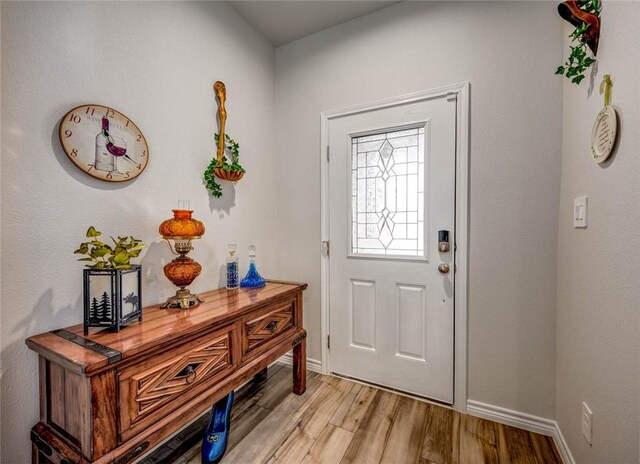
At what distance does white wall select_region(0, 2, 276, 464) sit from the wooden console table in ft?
0.46

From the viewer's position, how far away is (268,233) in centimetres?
233

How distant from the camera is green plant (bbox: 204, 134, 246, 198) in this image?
5.87 ft

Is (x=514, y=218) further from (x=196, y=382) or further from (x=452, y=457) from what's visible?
(x=196, y=382)

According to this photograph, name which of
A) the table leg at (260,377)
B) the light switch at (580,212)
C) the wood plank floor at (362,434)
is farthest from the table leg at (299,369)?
the light switch at (580,212)

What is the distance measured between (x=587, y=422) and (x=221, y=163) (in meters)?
2.26

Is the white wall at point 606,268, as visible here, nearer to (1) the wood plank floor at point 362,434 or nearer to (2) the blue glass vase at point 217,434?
(1) the wood plank floor at point 362,434

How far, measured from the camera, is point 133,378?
995 millimetres

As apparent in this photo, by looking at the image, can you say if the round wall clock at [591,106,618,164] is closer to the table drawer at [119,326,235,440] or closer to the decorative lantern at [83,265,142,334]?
the table drawer at [119,326,235,440]

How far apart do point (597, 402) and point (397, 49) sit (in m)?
2.17

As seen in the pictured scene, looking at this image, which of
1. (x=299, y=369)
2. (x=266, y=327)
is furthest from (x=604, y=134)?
(x=299, y=369)

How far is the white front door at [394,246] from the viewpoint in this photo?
5.88ft

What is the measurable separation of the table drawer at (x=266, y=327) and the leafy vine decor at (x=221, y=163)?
0.85 meters

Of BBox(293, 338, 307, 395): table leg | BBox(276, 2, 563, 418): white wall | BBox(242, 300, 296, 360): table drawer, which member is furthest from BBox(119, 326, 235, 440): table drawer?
Result: BBox(276, 2, 563, 418): white wall

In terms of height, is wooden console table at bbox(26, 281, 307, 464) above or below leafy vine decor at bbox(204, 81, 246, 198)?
below
